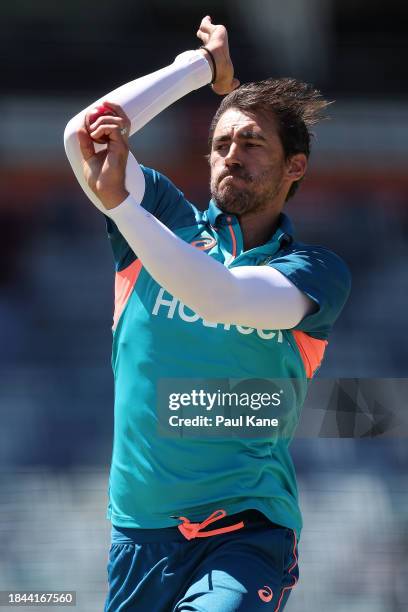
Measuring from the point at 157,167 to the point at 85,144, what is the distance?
4.18 metres

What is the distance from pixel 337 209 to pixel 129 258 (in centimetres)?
398

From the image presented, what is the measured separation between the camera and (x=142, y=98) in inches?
80.7

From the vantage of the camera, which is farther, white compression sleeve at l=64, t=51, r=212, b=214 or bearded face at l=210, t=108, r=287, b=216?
bearded face at l=210, t=108, r=287, b=216

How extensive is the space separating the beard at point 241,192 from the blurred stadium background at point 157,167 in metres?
2.76

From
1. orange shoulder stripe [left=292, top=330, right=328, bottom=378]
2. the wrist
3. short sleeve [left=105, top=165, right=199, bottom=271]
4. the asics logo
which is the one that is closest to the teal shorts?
the asics logo

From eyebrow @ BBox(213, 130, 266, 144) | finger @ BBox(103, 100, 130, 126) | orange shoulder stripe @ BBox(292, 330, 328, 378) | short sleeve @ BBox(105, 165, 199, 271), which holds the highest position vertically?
finger @ BBox(103, 100, 130, 126)

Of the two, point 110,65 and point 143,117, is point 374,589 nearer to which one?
point 143,117

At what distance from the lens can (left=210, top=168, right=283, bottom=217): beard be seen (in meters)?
2.22

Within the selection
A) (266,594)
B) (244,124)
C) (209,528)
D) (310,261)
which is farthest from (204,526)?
(244,124)

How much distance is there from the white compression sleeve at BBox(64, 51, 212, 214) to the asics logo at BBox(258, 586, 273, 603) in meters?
0.82

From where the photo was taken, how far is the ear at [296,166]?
236 centimetres

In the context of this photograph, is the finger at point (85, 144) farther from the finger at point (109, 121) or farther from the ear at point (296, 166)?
the ear at point (296, 166)

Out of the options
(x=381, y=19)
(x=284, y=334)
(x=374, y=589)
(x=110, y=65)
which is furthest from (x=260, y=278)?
(x=381, y=19)

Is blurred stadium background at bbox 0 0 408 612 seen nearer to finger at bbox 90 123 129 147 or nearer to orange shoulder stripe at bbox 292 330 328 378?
orange shoulder stripe at bbox 292 330 328 378
